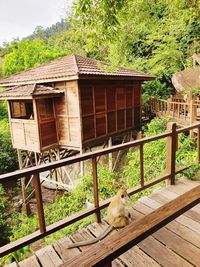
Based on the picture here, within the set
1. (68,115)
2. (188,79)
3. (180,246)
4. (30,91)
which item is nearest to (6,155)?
(68,115)

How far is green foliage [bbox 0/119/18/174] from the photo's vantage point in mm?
13422

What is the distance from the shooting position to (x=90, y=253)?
0.97 m

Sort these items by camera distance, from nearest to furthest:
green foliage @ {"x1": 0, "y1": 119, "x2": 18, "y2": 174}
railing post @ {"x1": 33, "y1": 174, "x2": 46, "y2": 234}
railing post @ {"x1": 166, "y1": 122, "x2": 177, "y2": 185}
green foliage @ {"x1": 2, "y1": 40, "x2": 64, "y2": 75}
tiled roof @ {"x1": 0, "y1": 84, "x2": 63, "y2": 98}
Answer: railing post @ {"x1": 33, "y1": 174, "x2": 46, "y2": 234} < railing post @ {"x1": 166, "y1": 122, "x2": 177, "y2": 185} < tiled roof @ {"x1": 0, "y1": 84, "x2": 63, "y2": 98} < green foliage @ {"x1": 0, "y1": 119, "x2": 18, "y2": 174} < green foliage @ {"x1": 2, "y1": 40, "x2": 64, "y2": 75}

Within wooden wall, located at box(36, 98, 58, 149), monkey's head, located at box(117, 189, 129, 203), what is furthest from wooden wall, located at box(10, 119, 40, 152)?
monkey's head, located at box(117, 189, 129, 203)

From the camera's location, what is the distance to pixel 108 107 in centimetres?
1080

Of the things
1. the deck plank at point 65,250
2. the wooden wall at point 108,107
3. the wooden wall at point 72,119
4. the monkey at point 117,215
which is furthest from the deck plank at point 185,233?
the wooden wall at point 108,107

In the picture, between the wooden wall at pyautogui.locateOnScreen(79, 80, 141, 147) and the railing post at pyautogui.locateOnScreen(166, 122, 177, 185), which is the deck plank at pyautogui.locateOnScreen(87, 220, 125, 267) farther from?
the wooden wall at pyautogui.locateOnScreen(79, 80, 141, 147)

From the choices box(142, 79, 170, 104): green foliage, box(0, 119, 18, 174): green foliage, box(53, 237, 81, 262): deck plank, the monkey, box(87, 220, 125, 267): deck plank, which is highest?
box(142, 79, 170, 104): green foliage

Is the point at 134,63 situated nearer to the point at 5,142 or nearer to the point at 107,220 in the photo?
the point at 5,142

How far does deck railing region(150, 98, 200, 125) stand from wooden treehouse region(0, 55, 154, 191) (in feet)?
10.3

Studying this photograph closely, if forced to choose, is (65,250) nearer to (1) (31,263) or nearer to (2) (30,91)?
(1) (31,263)

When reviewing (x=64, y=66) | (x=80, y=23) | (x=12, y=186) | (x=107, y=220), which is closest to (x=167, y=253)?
(x=107, y=220)

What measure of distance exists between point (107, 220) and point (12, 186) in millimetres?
12275

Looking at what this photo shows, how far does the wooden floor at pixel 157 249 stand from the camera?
235cm
